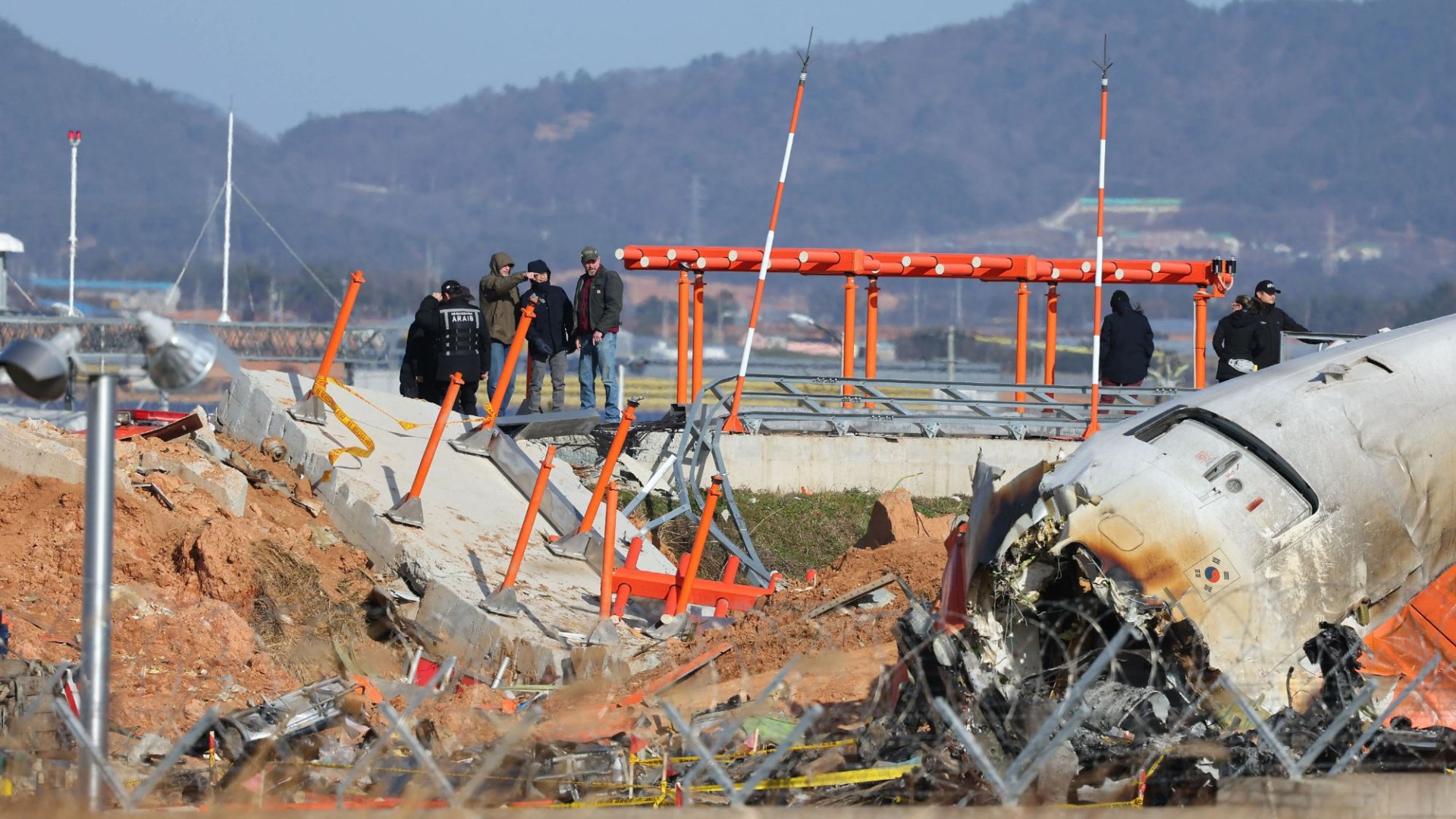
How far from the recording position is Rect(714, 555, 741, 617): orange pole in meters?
12.6

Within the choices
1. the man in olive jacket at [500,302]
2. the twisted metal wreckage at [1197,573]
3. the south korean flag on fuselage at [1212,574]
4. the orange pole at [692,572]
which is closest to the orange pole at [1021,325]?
the man in olive jacket at [500,302]

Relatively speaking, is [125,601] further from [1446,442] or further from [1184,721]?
[1446,442]

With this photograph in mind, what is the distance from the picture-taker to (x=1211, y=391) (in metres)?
9.93

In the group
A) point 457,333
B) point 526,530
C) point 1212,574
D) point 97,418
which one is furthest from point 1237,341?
point 97,418

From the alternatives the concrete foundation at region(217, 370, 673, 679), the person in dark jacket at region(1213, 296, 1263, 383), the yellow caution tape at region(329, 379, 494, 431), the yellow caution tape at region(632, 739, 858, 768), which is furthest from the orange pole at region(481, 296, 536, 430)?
the person in dark jacket at region(1213, 296, 1263, 383)

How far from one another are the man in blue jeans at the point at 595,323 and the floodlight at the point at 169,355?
1019 centimetres

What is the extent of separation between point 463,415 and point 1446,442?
8340mm

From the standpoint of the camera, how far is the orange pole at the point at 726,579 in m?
12.6

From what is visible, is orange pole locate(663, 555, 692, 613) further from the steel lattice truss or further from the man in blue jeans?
the steel lattice truss

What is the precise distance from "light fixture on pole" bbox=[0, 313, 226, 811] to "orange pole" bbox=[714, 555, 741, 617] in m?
6.59

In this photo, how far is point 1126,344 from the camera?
1870cm

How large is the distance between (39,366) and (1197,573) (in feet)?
17.6

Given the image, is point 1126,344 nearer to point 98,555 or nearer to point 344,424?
point 344,424

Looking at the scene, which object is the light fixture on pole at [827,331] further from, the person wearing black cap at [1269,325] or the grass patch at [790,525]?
the person wearing black cap at [1269,325]
